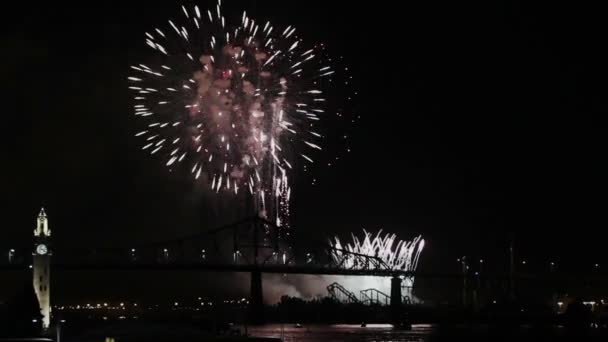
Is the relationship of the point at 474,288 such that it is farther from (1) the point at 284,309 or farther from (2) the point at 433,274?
(1) the point at 284,309

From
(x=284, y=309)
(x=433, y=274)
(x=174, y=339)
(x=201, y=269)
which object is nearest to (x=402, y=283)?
(x=433, y=274)

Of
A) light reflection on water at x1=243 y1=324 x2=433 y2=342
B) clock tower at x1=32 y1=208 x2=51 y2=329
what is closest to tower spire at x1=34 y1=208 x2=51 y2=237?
clock tower at x1=32 y1=208 x2=51 y2=329

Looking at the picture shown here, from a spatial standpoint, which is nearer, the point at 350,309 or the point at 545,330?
the point at 545,330

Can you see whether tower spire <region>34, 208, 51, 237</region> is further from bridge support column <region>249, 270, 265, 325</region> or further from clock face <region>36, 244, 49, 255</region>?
bridge support column <region>249, 270, 265, 325</region>

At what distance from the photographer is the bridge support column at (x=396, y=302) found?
166 m

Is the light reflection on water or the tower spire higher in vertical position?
the tower spire

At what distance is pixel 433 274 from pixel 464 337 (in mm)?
127189

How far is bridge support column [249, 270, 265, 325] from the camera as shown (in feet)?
543

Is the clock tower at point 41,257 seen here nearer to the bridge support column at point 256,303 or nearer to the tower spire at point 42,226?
the tower spire at point 42,226

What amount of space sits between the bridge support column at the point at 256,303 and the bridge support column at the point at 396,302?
18.9 m

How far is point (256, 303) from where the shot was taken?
166250 mm

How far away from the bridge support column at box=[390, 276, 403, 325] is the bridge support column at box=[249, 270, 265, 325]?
18.9m

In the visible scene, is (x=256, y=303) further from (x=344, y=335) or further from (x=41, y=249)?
(x=344, y=335)

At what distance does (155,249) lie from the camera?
18938cm
